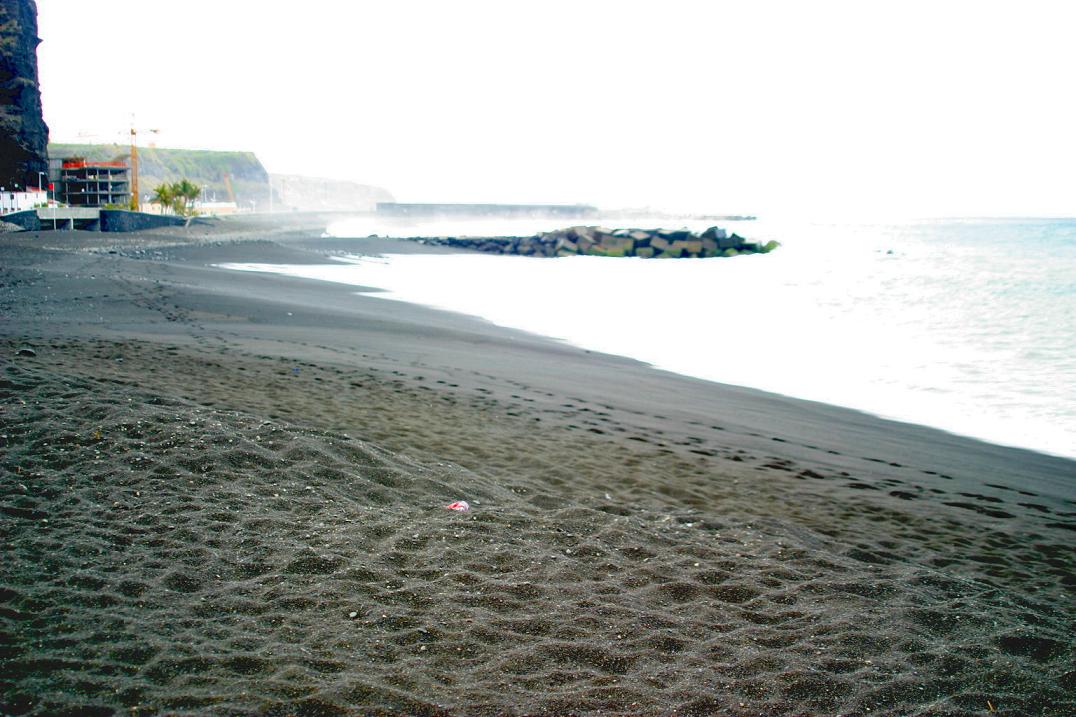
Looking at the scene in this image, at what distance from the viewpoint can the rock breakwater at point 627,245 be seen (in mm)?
52250

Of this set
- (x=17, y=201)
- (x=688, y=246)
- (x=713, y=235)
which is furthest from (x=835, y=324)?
(x=17, y=201)

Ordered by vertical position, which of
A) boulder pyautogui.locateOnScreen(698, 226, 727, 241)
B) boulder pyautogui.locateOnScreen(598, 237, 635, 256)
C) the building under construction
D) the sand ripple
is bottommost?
the sand ripple

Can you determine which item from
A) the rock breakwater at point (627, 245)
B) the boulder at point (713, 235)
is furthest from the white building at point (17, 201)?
the boulder at point (713, 235)

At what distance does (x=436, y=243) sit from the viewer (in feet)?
189

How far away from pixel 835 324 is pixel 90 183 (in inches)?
4229

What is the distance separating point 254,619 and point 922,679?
3.40m

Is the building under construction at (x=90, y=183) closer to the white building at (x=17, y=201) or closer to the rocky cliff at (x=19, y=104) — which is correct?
the rocky cliff at (x=19, y=104)

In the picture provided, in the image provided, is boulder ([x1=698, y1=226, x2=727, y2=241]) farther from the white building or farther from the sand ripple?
the white building

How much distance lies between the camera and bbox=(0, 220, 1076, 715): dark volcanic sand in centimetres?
339

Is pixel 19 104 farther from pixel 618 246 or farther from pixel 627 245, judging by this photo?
pixel 627 245

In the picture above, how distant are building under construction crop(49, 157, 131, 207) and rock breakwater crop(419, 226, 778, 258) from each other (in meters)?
67.8

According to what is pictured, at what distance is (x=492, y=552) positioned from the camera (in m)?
4.82

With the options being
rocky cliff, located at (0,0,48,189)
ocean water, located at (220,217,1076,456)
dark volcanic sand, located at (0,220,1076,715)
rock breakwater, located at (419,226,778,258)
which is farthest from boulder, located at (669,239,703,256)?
rocky cliff, located at (0,0,48,189)

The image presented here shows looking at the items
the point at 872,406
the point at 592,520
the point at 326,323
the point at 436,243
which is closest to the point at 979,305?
the point at 872,406
